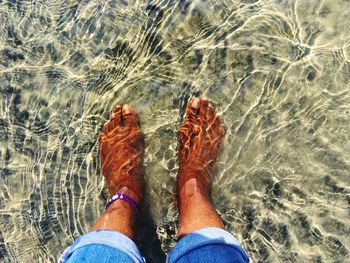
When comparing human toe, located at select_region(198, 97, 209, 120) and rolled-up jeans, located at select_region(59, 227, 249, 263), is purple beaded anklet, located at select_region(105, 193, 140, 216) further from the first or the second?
human toe, located at select_region(198, 97, 209, 120)

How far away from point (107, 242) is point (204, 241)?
595 millimetres

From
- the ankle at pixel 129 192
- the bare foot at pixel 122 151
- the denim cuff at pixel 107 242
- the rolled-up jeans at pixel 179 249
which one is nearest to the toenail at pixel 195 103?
the bare foot at pixel 122 151

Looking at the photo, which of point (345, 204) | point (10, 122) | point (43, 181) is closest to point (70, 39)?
point (10, 122)

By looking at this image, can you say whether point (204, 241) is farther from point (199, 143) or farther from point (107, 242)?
point (199, 143)

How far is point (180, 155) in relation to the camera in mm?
3215

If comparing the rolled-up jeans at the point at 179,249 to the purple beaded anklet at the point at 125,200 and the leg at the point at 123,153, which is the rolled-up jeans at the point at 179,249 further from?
the leg at the point at 123,153

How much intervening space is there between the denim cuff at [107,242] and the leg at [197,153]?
1.80 feet

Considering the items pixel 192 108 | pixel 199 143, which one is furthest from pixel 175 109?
pixel 199 143

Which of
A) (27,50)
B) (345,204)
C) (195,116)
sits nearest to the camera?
(345,204)

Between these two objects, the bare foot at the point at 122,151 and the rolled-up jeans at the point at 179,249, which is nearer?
the rolled-up jeans at the point at 179,249

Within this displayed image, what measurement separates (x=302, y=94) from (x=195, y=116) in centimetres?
84

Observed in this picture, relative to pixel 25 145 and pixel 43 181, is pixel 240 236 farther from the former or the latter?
pixel 25 145

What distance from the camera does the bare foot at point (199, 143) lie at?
3.16 metres

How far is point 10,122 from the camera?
335 cm
